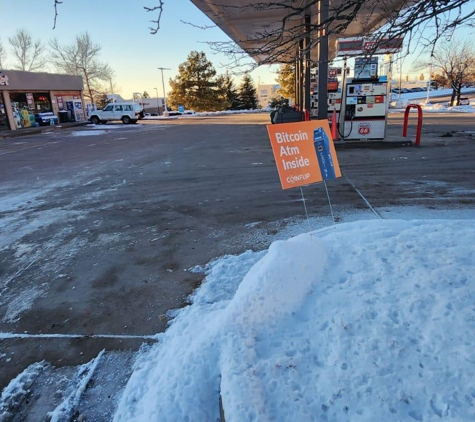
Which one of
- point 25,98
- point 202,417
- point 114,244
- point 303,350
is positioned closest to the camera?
point 202,417

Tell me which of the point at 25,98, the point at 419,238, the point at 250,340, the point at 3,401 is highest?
the point at 25,98

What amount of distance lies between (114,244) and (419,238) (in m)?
3.72

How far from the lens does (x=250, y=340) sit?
97.0 inches

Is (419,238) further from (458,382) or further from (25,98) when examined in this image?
(25,98)

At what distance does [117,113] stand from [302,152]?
3282 cm

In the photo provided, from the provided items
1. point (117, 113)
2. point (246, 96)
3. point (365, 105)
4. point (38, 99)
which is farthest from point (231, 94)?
point (365, 105)

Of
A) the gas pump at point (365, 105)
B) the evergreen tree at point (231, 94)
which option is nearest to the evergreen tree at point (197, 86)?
the evergreen tree at point (231, 94)

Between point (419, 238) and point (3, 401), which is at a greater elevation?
point (419, 238)

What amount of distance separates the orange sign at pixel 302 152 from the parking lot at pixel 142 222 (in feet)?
4.16

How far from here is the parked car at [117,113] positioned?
33.0m

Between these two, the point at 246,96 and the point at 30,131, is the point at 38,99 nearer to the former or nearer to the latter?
the point at 30,131

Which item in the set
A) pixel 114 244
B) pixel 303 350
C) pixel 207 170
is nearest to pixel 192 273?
pixel 114 244

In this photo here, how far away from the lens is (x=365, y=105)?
1216 centimetres

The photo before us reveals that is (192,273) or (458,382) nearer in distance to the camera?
(458,382)
